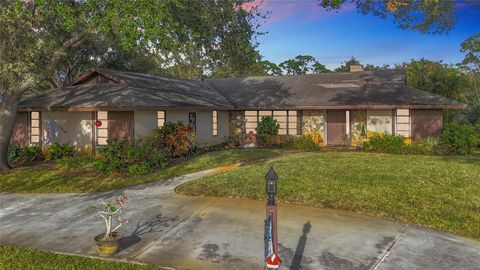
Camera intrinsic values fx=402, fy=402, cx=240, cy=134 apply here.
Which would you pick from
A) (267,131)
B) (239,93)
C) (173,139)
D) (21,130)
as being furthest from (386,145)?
(21,130)

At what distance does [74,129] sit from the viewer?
814 inches

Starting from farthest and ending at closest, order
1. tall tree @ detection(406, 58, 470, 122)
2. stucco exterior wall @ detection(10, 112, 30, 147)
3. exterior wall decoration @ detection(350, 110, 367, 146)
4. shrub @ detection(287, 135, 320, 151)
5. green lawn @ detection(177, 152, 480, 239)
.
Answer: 1. tall tree @ detection(406, 58, 470, 122)
2. exterior wall decoration @ detection(350, 110, 367, 146)
3. stucco exterior wall @ detection(10, 112, 30, 147)
4. shrub @ detection(287, 135, 320, 151)
5. green lawn @ detection(177, 152, 480, 239)

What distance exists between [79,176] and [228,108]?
12.1m

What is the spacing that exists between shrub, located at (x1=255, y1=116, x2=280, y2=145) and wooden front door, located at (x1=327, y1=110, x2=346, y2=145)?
347 cm

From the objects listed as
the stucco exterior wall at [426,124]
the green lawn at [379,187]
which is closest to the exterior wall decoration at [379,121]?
the stucco exterior wall at [426,124]

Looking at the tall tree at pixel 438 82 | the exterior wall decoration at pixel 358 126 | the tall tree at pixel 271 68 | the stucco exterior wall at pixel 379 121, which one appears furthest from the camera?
the tall tree at pixel 271 68

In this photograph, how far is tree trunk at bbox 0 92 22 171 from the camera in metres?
16.3

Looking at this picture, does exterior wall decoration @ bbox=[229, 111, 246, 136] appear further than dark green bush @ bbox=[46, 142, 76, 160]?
Yes

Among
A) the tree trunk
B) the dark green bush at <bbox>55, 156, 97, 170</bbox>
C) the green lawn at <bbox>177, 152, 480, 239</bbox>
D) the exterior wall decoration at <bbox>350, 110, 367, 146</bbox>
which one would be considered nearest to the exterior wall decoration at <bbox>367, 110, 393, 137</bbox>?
the exterior wall decoration at <bbox>350, 110, 367, 146</bbox>

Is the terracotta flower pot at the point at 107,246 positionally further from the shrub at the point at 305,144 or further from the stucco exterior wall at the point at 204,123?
the shrub at the point at 305,144

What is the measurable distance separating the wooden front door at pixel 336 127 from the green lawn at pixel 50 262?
2057 centimetres

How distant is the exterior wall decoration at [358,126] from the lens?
973 inches

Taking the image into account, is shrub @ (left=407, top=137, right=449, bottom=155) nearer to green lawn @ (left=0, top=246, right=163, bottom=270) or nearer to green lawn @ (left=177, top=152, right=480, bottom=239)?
green lawn @ (left=177, top=152, right=480, bottom=239)

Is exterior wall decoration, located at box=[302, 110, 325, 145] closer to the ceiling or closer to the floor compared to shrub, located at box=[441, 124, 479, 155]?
closer to the ceiling
